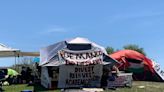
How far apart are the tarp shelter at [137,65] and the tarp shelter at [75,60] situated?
5905mm

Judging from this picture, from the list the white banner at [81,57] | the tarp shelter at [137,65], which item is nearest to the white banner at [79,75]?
the white banner at [81,57]

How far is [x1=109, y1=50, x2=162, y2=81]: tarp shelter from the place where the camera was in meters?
32.7

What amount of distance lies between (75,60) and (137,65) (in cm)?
811

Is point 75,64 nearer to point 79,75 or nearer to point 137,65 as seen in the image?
point 79,75

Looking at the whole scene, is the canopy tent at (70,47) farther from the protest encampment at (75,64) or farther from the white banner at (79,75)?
the white banner at (79,75)

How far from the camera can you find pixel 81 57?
1035 inches

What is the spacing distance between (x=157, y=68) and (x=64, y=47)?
976 centimetres

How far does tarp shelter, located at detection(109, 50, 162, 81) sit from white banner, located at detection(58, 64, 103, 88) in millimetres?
5945

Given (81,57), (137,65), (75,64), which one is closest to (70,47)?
(81,57)

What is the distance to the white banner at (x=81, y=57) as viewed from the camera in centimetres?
2599

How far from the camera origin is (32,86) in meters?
28.1

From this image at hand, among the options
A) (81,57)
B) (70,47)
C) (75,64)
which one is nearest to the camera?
(75,64)

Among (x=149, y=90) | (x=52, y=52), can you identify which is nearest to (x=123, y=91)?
(x=149, y=90)

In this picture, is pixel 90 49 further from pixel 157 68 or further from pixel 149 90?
pixel 157 68
